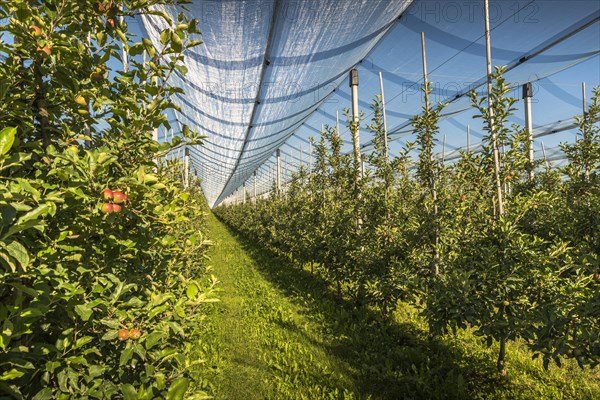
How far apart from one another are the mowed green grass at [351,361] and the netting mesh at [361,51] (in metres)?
4.62

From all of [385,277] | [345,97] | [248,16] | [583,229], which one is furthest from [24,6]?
[345,97]

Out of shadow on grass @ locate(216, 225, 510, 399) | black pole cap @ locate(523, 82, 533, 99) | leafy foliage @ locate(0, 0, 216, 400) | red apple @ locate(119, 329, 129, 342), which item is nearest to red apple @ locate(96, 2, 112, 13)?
leafy foliage @ locate(0, 0, 216, 400)

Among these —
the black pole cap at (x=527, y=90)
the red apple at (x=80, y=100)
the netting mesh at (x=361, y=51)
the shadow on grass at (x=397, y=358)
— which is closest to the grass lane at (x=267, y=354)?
the shadow on grass at (x=397, y=358)

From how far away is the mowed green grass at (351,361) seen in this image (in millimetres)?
3678

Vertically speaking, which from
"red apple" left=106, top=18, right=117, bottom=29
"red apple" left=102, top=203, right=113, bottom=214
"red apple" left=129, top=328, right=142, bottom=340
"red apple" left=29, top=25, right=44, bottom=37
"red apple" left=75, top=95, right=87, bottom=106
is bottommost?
"red apple" left=129, top=328, right=142, bottom=340

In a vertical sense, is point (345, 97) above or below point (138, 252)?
above

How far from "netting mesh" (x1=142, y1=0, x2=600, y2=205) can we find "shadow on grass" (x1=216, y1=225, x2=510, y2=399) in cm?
473

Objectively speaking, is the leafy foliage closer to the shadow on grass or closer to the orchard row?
the orchard row

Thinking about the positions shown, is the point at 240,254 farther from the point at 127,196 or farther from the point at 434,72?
the point at 127,196

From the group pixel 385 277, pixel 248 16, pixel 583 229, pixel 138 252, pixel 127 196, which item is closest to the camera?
pixel 127 196

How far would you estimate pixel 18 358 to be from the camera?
1040 millimetres

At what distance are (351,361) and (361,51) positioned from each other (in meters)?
6.67

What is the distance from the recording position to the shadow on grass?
368 centimetres

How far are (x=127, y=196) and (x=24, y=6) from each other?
79 cm
